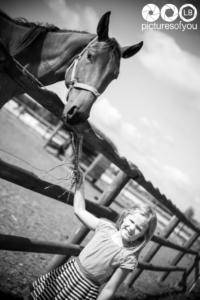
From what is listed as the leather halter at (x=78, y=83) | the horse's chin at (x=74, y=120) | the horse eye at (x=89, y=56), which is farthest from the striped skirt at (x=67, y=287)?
the horse eye at (x=89, y=56)

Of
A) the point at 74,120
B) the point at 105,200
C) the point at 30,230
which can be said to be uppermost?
the point at 74,120

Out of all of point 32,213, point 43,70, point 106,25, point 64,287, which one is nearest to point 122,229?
point 64,287

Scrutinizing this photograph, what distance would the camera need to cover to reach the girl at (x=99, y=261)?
1980 mm

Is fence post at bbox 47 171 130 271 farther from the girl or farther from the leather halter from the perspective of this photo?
the leather halter

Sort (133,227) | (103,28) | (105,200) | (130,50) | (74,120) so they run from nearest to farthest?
(133,227), (74,120), (105,200), (103,28), (130,50)

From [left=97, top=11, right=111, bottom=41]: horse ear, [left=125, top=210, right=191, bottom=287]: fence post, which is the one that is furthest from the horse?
[left=125, top=210, right=191, bottom=287]: fence post

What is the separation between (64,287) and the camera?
198 cm

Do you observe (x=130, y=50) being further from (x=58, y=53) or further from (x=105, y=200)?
(x=105, y=200)

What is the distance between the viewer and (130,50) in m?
3.51

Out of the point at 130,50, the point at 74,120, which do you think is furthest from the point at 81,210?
the point at 130,50

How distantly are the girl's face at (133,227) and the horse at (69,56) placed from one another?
3.47ft

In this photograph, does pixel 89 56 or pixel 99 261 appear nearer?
pixel 99 261

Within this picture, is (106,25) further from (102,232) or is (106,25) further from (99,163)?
(99,163)

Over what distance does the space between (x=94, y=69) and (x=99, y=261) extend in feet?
6.59
